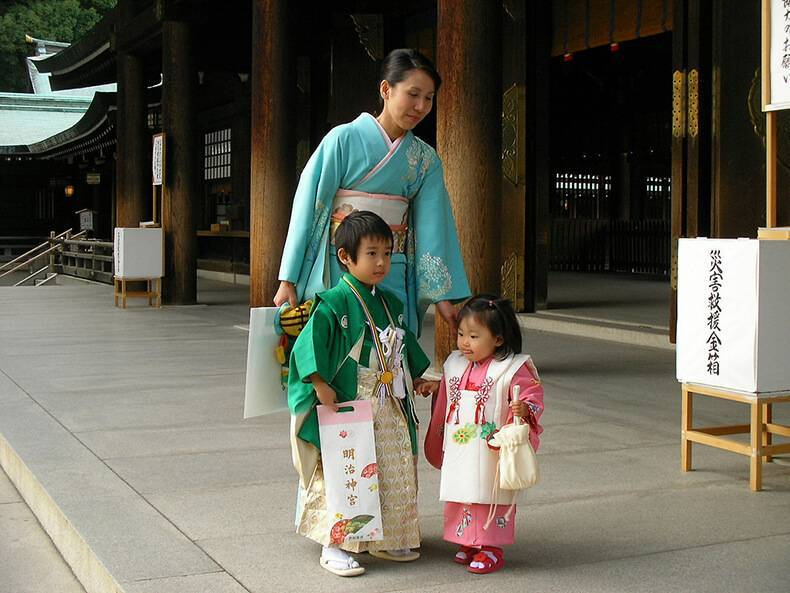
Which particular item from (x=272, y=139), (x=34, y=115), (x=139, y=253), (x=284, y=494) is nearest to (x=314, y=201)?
(x=284, y=494)

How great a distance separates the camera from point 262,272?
31.4 ft

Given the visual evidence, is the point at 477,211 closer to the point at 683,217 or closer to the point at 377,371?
the point at 683,217

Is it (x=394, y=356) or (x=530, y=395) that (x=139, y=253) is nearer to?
(x=394, y=356)

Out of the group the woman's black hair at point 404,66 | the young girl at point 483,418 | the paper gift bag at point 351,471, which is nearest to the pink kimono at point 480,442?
the young girl at point 483,418

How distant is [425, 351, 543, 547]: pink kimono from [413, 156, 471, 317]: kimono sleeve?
40 cm

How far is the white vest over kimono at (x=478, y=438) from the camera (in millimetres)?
3238

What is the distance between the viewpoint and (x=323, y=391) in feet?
10.6

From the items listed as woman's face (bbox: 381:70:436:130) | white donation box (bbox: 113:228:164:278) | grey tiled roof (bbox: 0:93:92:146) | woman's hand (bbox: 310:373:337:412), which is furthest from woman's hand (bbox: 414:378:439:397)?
grey tiled roof (bbox: 0:93:92:146)

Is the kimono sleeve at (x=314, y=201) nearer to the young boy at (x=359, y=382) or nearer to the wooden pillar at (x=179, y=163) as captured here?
the young boy at (x=359, y=382)

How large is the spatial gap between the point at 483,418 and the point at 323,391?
0.49 meters

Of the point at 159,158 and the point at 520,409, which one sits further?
the point at 159,158

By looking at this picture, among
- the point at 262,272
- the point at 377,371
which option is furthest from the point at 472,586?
the point at 262,272

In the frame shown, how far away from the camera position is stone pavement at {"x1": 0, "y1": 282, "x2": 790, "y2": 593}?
316cm

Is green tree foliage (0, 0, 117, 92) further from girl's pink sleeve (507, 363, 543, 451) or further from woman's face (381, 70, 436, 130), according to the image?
girl's pink sleeve (507, 363, 543, 451)
